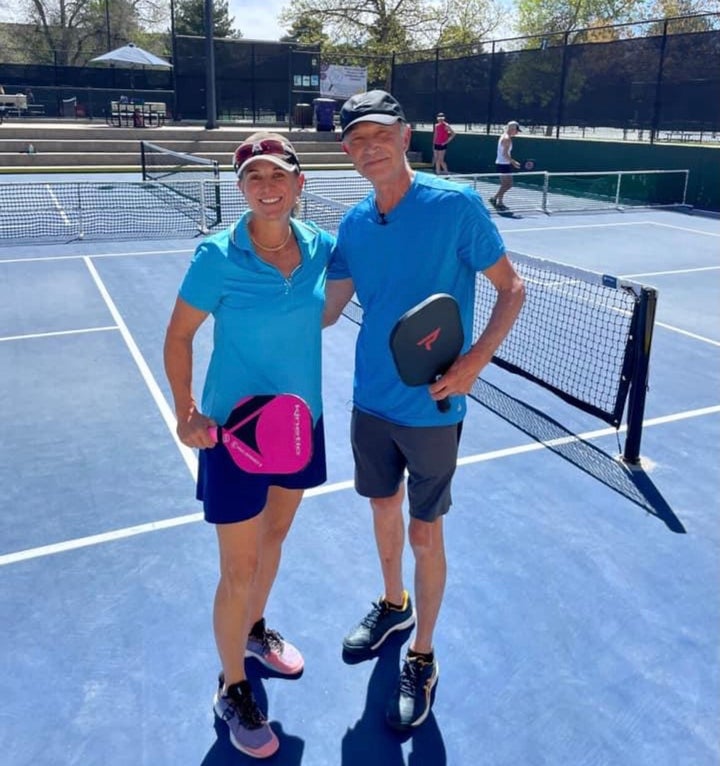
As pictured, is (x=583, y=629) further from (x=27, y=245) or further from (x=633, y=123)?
(x=633, y=123)

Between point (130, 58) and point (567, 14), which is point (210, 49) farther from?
point (567, 14)

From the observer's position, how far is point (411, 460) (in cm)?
284

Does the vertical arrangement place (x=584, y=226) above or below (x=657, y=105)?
below

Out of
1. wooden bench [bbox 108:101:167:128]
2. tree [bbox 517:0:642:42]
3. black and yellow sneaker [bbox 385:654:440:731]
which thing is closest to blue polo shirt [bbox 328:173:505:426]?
black and yellow sneaker [bbox 385:654:440:731]

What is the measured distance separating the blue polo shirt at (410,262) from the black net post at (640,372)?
2.41 metres

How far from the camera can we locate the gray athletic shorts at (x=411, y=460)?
279 centimetres

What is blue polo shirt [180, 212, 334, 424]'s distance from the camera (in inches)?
94.0

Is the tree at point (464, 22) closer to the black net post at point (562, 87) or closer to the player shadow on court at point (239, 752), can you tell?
the black net post at point (562, 87)

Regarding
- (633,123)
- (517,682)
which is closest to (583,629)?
(517,682)

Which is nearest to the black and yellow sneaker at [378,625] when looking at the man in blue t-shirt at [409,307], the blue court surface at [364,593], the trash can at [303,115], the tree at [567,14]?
the blue court surface at [364,593]

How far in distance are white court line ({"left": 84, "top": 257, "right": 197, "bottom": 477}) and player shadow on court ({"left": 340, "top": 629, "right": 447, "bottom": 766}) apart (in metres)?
1.81

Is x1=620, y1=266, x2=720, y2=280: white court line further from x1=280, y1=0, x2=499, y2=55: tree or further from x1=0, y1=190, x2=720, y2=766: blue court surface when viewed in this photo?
x1=280, y1=0, x2=499, y2=55: tree

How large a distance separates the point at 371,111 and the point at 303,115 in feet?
91.0

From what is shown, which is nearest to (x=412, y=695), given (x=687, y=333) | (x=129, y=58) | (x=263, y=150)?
(x=263, y=150)
